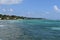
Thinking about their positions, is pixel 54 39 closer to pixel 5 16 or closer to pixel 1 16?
pixel 1 16

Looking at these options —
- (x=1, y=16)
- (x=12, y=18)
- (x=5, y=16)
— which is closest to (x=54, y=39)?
(x=1, y=16)

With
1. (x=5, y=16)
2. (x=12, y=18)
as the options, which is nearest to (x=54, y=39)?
(x=5, y=16)

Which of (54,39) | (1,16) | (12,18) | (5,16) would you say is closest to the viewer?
(54,39)

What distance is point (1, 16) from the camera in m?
145

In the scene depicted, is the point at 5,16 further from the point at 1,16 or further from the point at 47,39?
the point at 47,39

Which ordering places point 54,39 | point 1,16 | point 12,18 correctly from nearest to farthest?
point 54,39 < point 1,16 < point 12,18

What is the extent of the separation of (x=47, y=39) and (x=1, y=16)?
12578 centimetres

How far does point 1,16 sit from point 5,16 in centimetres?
1066

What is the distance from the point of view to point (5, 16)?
15575 cm

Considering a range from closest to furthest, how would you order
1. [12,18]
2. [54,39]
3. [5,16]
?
[54,39] → [5,16] → [12,18]

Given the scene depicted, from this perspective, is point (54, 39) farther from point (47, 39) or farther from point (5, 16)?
point (5, 16)

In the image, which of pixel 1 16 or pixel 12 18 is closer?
pixel 1 16

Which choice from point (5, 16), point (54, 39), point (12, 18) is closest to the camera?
point (54, 39)

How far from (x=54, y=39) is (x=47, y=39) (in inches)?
34.9
